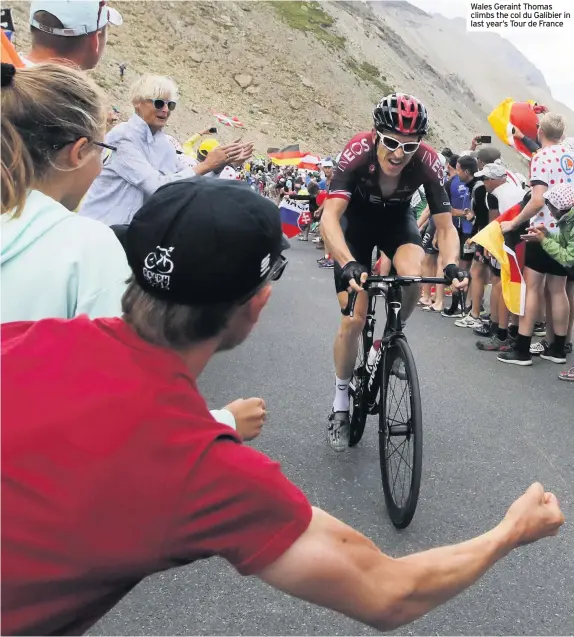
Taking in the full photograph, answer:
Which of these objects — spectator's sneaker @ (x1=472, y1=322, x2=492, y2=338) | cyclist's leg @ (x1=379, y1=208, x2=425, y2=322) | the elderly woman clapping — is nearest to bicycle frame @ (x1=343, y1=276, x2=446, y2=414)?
cyclist's leg @ (x1=379, y1=208, x2=425, y2=322)

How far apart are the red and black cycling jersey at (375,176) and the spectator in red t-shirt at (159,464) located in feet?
9.06

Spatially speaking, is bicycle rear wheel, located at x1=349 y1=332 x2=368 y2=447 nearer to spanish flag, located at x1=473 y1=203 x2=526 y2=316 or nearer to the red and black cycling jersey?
the red and black cycling jersey

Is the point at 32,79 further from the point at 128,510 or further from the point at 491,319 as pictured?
the point at 491,319

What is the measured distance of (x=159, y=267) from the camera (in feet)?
4.16

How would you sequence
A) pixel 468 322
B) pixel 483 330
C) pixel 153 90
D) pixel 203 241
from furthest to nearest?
pixel 468 322 → pixel 483 330 → pixel 153 90 → pixel 203 241

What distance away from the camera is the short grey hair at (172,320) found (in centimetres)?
131

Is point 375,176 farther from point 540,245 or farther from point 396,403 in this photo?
point 540,245

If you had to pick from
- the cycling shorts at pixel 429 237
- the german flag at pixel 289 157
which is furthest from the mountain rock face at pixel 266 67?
the cycling shorts at pixel 429 237

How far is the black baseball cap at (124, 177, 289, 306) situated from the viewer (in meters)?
1.24

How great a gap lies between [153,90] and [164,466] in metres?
3.64

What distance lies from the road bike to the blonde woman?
1773mm

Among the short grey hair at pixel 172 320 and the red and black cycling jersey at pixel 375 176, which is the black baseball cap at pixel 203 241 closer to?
the short grey hair at pixel 172 320

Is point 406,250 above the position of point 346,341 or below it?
above

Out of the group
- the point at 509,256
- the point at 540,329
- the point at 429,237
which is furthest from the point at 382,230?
the point at 429,237
